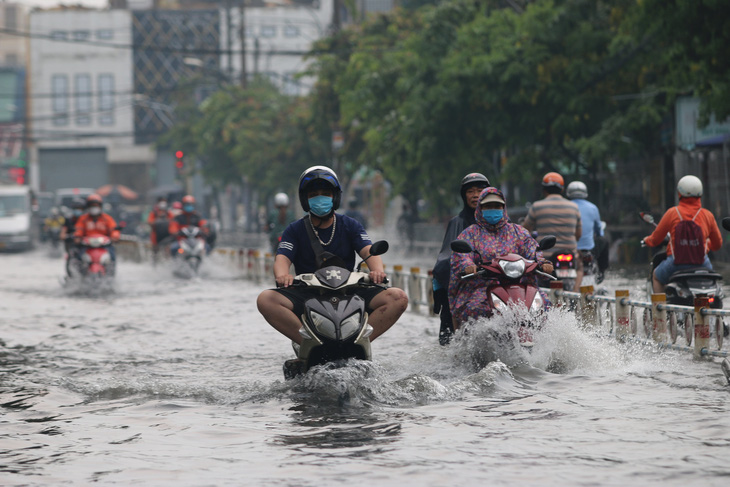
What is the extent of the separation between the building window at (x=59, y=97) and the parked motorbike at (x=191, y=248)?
61.2 metres

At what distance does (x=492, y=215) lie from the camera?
10.1m

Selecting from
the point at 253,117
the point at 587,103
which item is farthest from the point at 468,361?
the point at 253,117

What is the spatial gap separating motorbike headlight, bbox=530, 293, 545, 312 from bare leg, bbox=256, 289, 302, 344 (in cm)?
200

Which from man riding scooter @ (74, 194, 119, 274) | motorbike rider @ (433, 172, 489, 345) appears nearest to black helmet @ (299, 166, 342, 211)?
motorbike rider @ (433, 172, 489, 345)

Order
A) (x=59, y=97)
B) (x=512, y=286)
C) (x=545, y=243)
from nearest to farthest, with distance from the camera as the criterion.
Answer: (x=512, y=286), (x=545, y=243), (x=59, y=97)

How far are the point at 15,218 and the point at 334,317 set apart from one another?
133 feet

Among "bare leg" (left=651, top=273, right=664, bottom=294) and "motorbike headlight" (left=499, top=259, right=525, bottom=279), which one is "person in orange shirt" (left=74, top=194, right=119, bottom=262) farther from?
"motorbike headlight" (left=499, top=259, right=525, bottom=279)

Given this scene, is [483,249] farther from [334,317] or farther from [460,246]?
[334,317]

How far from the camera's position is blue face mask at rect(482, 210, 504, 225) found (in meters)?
10.1

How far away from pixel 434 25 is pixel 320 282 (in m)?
24.4

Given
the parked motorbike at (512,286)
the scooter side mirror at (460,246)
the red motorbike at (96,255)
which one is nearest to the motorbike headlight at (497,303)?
the parked motorbike at (512,286)

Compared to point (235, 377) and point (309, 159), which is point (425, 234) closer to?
point (309, 159)

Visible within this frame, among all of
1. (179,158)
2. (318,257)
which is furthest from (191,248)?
(179,158)

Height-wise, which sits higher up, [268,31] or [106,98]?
[268,31]
